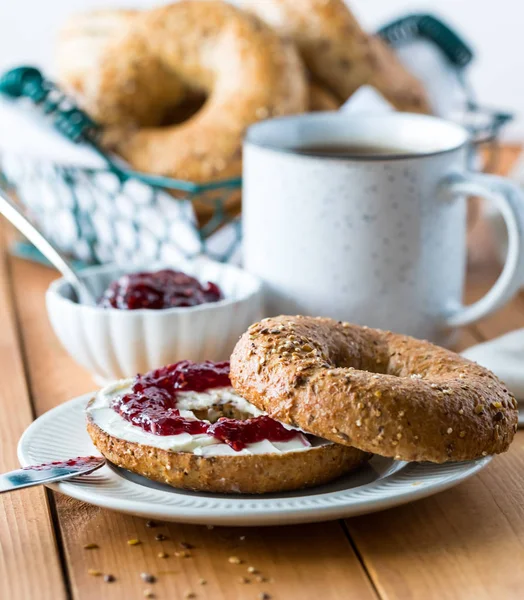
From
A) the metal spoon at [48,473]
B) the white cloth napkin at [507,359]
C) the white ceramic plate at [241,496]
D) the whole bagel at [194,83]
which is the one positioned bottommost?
the white cloth napkin at [507,359]

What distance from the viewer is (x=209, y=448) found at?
0.84 meters

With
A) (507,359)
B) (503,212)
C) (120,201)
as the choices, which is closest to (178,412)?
(507,359)

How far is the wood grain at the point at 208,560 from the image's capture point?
77 cm

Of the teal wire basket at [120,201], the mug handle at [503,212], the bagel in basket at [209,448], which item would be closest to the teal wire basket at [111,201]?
the teal wire basket at [120,201]

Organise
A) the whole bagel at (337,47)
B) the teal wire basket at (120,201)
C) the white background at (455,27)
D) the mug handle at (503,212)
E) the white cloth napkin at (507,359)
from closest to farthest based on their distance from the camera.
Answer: the white cloth napkin at (507,359) < the mug handle at (503,212) < the teal wire basket at (120,201) < the whole bagel at (337,47) < the white background at (455,27)

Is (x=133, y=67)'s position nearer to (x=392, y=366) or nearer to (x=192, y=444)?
(x=392, y=366)

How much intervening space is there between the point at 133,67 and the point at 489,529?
102 centimetres

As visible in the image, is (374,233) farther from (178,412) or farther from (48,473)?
(48,473)

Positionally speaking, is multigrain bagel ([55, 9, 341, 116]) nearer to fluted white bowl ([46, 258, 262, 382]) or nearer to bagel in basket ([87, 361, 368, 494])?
fluted white bowl ([46, 258, 262, 382])

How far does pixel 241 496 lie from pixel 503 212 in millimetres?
610

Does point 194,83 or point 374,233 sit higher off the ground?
point 194,83

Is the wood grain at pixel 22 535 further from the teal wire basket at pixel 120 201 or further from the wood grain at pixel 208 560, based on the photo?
the teal wire basket at pixel 120 201

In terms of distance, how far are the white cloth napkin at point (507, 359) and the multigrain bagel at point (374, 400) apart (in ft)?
0.58

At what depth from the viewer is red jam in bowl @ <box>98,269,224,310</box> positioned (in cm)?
122
